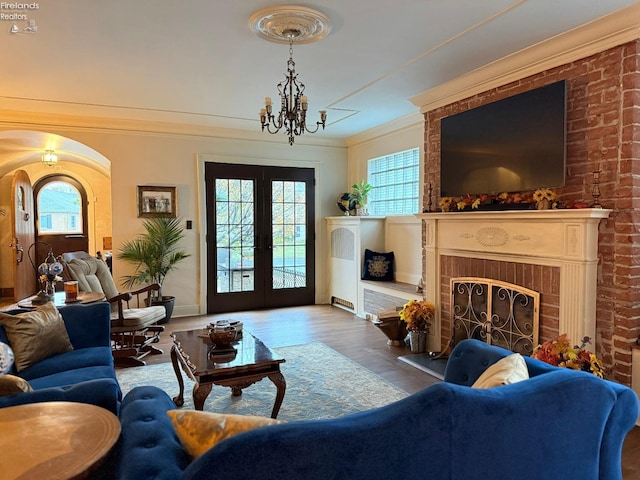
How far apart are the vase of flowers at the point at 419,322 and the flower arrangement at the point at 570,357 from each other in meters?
1.52

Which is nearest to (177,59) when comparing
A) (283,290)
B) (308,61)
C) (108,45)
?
(108,45)

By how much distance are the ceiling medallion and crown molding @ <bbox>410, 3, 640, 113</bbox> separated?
157cm

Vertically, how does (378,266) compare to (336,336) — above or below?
above

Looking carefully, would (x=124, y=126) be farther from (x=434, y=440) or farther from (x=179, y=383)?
(x=434, y=440)

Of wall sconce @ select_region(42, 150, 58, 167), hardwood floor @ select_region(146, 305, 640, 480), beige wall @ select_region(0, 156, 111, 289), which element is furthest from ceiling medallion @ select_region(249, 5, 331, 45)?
beige wall @ select_region(0, 156, 111, 289)

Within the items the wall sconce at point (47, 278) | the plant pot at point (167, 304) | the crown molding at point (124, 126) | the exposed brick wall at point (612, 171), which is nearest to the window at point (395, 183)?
the crown molding at point (124, 126)

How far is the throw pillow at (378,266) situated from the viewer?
5930 mm

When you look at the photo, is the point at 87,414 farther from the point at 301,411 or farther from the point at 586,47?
the point at 586,47

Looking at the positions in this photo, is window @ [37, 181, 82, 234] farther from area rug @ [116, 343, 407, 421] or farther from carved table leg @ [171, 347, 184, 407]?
carved table leg @ [171, 347, 184, 407]

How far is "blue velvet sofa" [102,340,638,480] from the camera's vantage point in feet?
3.25

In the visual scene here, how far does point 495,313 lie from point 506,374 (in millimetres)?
2383

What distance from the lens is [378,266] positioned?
5949 millimetres

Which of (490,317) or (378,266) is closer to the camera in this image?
(490,317)

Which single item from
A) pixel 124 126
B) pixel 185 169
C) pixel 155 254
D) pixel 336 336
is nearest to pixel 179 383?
A: pixel 336 336
